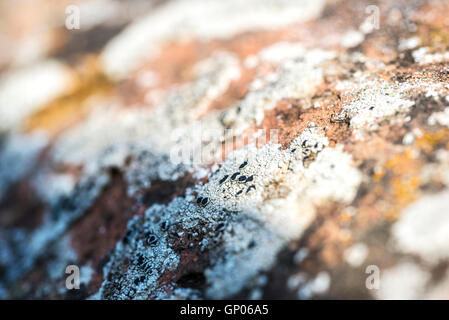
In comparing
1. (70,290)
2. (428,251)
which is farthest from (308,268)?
(70,290)

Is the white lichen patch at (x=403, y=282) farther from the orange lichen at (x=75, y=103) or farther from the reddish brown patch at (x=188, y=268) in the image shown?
the orange lichen at (x=75, y=103)

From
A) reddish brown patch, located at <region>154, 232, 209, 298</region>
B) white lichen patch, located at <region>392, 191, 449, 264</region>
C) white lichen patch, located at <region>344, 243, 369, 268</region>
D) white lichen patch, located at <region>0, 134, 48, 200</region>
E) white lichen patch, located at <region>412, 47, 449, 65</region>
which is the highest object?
white lichen patch, located at <region>412, 47, 449, 65</region>

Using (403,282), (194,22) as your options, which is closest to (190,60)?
(194,22)

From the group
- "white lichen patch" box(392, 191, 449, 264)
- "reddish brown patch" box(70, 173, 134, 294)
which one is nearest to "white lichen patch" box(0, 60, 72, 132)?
A: "reddish brown patch" box(70, 173, 134, 294)

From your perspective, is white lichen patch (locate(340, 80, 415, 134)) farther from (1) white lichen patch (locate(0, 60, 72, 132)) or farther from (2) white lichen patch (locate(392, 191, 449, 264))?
(1) white lichen patch (locate(0, 60, 72, 132))

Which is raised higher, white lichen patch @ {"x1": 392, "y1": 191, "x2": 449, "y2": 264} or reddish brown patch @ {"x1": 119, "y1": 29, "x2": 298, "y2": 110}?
reddish brown patch @ {"x1": 119, "y1": 29, "x2": 298, "y2": 110}

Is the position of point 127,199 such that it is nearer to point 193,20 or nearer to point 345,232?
point 345,232
